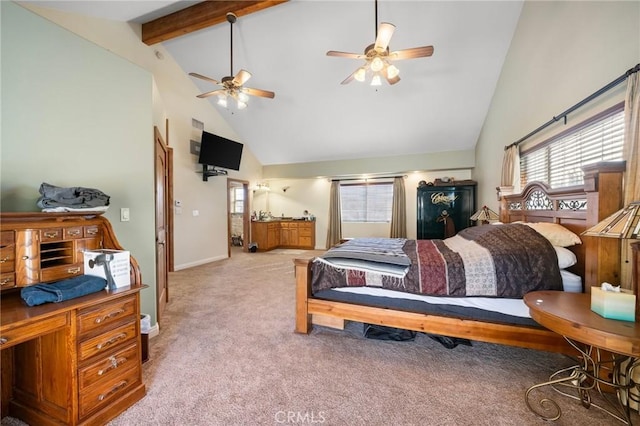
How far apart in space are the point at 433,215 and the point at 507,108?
2.45 m

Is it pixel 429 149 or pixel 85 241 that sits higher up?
pixel 429 149

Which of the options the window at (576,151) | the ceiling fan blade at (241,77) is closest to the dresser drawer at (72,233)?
the ceiling fan blade at (241,77)

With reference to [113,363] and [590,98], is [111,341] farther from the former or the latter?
[590,98]

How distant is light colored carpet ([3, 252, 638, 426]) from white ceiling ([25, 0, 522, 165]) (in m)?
3.71

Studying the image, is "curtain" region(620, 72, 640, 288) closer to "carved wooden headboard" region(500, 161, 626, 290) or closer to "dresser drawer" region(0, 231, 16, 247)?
"carved wooden headboard" region(500, 161, 626, 290)

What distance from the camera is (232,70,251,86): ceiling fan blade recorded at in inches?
132

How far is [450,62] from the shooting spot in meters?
3.98

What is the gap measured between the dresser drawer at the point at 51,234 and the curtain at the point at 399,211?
6310mm

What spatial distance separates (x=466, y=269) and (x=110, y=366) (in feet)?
8.09

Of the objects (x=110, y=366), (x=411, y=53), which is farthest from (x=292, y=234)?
(x=110, y=366)

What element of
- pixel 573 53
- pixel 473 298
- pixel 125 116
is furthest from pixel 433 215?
pixel 125 116

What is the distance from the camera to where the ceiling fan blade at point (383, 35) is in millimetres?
A: 2340

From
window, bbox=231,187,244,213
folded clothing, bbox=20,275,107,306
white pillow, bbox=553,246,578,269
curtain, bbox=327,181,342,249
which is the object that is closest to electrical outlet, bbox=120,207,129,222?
folded clothing, bbox=20,275,107,306

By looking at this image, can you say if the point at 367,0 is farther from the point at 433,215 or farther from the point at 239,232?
the point at 239,232
